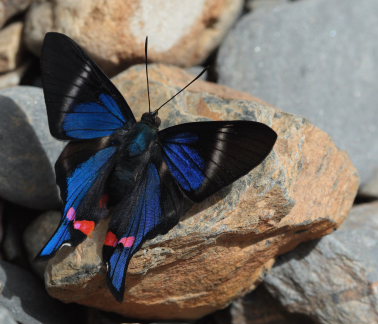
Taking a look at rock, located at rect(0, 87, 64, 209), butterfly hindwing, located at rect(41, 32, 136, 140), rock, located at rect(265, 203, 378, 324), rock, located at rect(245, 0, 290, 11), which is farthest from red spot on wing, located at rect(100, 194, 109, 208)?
rock, located at rect(245, 0, 290, 11)

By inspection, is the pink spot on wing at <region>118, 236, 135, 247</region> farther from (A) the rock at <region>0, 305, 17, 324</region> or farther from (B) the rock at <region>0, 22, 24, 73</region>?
(B) the rock at <region>0, 22, 24, 73</region>

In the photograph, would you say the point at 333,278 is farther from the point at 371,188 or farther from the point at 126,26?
the point at 126,26

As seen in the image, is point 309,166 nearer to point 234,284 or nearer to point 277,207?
point 277,207

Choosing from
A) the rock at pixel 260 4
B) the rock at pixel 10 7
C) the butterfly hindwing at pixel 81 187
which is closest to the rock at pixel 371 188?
the rock at pixel 260 4

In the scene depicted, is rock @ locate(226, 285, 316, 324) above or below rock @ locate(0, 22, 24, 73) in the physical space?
below

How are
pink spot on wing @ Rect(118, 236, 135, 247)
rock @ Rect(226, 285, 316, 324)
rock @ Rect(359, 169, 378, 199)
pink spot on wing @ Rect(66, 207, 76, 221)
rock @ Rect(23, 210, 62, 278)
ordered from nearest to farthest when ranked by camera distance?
pink spot on wing @ Rect(118, 236, 135, 247) → pink spot on wing @ Rect(66, 207, 76, 221) → rock @ Rect(23, 210, 62, 278) → rock @ Rect(226, 285, 316, 324) → rock @ Rect(359, 169, 378, 199)

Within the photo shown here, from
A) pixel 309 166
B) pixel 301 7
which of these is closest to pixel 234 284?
pixel 309 166

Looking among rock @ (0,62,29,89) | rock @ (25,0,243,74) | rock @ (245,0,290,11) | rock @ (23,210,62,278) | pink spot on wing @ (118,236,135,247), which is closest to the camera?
pink spot on wing @ (118,236,135,247)

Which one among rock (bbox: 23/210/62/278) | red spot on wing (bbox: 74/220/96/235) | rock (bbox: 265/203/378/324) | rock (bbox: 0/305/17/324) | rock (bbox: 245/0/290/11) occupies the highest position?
rock (bbox: 245/0/290/11)
